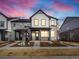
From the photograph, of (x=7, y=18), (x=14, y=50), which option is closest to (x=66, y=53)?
(x=14, y=50)

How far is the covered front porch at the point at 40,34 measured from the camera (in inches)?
1056

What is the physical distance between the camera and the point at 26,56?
11.4m

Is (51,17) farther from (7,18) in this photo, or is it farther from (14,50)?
(14,50)

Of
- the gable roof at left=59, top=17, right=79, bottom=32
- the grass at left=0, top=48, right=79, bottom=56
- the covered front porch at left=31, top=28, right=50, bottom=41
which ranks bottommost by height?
the grass at left=0, top=48, right=79, bottom=56

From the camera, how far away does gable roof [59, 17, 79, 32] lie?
23.6 meters

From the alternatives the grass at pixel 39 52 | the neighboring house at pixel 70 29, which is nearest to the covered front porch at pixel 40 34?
the neighboring house at pixel 70 29

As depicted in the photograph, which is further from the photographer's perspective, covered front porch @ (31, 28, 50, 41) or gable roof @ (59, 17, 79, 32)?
covered front porch @ (31, 28, 50, 41)

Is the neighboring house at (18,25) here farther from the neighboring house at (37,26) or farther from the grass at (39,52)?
the grass at (39,52)

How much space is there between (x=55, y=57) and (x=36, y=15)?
54.9 ft

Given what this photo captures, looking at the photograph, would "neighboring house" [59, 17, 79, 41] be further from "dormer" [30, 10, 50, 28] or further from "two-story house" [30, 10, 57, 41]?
→ "dormer" [30, 10, 50, 28]

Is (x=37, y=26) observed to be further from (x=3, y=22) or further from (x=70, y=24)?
(x=3, y=22)

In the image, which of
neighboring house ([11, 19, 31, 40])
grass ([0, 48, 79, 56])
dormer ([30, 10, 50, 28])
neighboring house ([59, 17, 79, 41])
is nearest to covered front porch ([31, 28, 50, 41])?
dormer ([30, 10, 50, 28])

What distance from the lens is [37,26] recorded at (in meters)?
27.1

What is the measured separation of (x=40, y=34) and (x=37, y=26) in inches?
48.5
